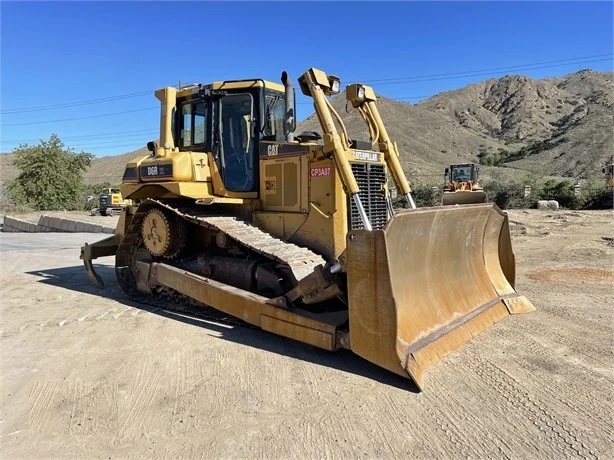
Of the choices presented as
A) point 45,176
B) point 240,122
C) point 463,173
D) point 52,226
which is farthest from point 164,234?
point 45,176

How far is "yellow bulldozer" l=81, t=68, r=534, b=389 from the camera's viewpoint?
4.02 m

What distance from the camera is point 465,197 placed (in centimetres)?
656

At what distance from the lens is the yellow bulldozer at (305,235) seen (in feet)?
13.2

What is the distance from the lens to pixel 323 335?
430 centimetres

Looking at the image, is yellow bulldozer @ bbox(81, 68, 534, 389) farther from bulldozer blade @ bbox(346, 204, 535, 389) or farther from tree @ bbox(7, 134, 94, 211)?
tree @ bbox(7, 134, 94, 211)

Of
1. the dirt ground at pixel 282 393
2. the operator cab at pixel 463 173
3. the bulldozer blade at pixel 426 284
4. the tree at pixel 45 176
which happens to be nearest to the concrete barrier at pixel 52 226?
the tree at pixel 45 176

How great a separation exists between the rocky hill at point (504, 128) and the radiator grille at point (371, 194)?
110 centimetres

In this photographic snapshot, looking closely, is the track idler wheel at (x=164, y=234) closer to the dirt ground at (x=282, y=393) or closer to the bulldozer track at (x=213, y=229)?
the bulldozer track at (x=213, y=229)

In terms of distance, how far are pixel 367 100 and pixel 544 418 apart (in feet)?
13.9

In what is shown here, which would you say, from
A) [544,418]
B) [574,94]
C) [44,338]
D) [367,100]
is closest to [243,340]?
[44,338]

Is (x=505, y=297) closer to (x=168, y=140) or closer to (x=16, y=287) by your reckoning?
(x=168, y=140)

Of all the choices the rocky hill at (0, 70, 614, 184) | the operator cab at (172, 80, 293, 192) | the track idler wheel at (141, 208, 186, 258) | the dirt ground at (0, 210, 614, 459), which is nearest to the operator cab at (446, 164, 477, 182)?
the rocky hill at (0, 70, 614, 184)

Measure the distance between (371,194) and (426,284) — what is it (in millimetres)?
1529

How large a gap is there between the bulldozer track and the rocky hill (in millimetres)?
2180
